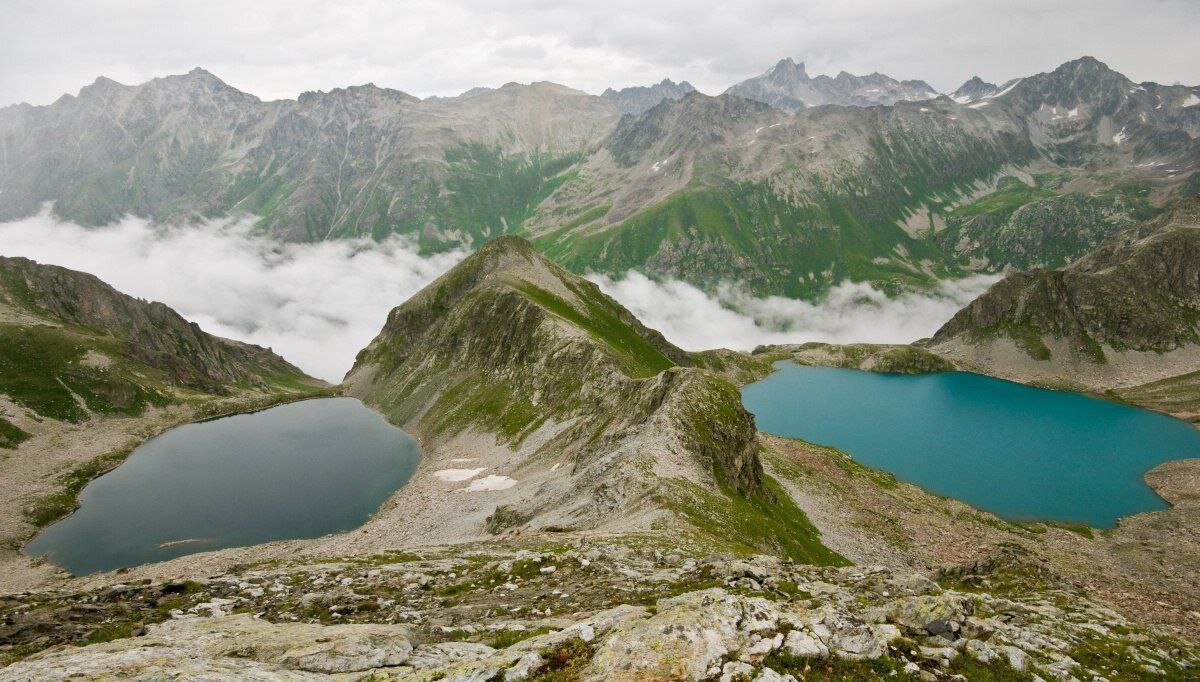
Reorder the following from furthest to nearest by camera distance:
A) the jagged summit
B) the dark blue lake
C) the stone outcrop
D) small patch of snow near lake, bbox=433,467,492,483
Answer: small patch of snow near lake, bbox=433,467,492,483, the dark blue lake, the stone outcrop, the jagged summit

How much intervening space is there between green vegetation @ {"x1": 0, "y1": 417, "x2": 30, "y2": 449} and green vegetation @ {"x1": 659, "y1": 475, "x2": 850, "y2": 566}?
5429 inches

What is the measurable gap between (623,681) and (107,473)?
453 feet

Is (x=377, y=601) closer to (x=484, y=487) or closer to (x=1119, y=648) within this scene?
(x=1119, y=648)

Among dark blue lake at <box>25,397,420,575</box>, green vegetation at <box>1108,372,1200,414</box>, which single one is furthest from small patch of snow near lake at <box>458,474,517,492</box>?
green vegetation at <box>1108,372,1200,414</box>

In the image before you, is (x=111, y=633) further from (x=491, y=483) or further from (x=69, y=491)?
(x=69, y=491)

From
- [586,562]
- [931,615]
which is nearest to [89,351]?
[586,562]

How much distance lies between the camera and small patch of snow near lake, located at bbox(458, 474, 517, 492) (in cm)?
8256

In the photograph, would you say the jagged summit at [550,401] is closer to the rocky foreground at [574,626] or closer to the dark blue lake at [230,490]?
the dark blue lake at [230,490]

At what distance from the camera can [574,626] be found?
17891 millimetres

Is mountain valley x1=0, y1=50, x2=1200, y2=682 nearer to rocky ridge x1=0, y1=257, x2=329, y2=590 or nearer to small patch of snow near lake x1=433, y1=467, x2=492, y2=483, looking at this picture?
rocky ridge x1=0, y1=257, x2=329, y2=590

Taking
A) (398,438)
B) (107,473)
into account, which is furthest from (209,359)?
(398,438)

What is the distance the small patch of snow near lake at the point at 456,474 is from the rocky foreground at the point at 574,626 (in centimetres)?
5605

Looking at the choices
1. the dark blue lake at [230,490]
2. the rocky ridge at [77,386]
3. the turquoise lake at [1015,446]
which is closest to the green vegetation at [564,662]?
the dark blue lake at [230,490]

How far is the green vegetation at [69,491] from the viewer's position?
87438 mm
